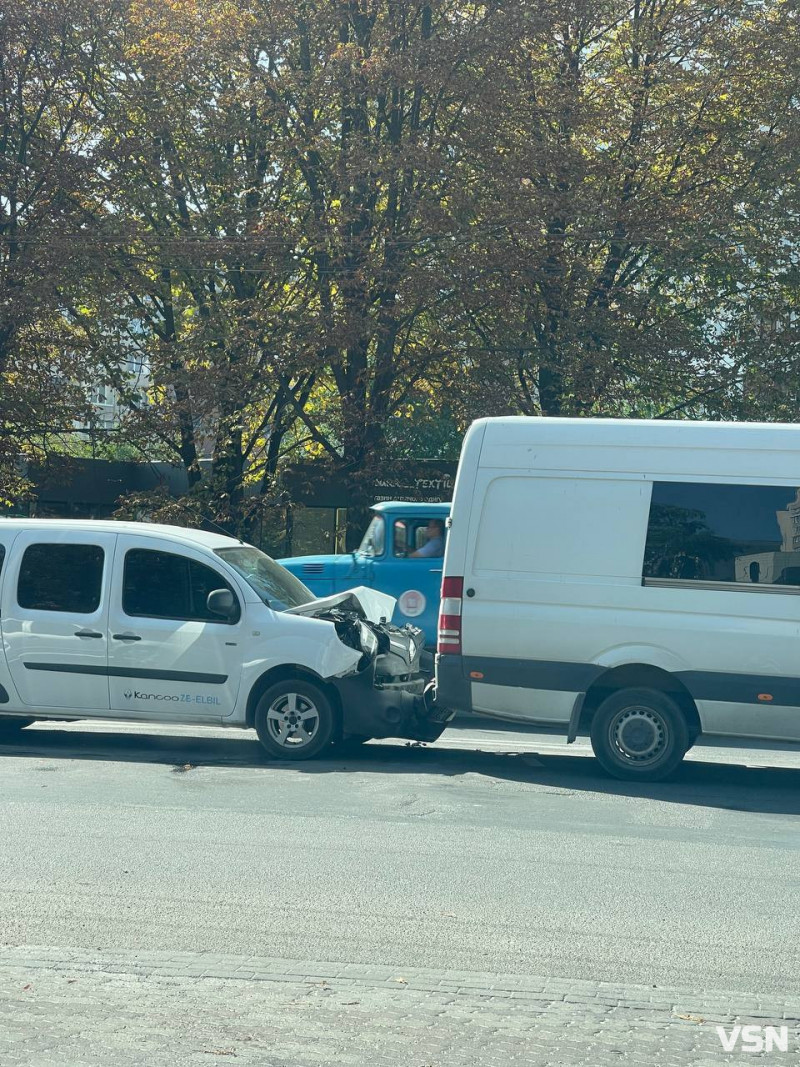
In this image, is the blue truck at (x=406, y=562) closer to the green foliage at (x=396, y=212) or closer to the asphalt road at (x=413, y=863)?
the asphalt road at (x=413, y=863)

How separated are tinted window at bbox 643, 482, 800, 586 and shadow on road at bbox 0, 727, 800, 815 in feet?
5.00

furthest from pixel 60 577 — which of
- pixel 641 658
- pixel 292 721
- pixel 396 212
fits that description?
pixel 396 212

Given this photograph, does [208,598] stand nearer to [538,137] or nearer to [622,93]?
[538,137]

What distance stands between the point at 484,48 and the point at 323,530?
10.4 m

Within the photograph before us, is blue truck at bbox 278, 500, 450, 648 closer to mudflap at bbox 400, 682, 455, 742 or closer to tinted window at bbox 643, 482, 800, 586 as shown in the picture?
mudflap at bbox 400, 682, 455, 742

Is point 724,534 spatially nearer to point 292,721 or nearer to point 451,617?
point 451,617

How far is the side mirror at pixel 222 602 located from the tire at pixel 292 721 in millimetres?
696

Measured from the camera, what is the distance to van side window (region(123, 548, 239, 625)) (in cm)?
1002

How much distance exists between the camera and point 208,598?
9.84 metres

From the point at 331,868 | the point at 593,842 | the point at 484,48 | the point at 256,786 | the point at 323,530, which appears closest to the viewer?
the point at 331,868

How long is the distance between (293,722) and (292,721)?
0.04 ft

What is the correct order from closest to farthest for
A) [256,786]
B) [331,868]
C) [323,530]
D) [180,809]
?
[331,868] < [180,809] < [256,786] < [323,530]

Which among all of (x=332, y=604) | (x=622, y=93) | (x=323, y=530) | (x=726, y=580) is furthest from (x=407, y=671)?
(x=323, y=530)

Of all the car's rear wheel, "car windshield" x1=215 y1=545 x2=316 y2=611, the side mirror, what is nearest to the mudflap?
"car windshield" x1=215 y1=545 x2=316 y2=611
